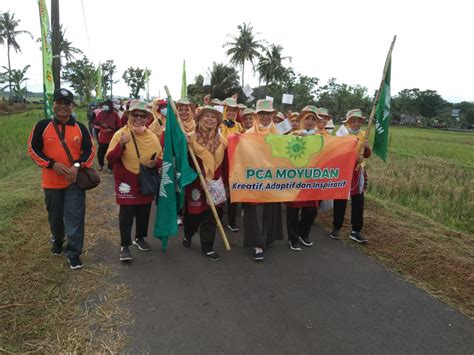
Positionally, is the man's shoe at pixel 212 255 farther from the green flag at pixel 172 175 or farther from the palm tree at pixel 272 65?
the palm tree at pixel 272 65

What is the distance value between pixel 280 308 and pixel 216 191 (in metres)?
1.63

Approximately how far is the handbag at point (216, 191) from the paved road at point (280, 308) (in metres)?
0.75

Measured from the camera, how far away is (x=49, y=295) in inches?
130

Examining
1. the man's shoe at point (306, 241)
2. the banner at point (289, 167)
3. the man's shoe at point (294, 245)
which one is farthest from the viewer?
the man's shoe at point (306, 241)

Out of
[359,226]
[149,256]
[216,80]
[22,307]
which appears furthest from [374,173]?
[216,80]

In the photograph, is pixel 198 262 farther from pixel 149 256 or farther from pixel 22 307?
pixel 22 307

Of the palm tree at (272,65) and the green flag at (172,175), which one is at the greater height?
the palm tree at (272,65)

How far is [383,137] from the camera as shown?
15.8 feet

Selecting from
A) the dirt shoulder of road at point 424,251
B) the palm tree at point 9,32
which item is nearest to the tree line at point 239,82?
the palm tree at point 9,32

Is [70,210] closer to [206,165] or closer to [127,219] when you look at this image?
[127,219]

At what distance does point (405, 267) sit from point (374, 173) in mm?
7273

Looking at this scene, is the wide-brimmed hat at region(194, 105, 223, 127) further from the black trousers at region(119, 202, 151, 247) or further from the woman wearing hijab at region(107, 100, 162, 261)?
the black trousers at region(119, 202, 151, 247)

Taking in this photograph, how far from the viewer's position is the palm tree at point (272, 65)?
131 feet

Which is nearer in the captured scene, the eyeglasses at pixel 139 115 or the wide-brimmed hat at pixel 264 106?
the eyeglasses at pixel 139 115
